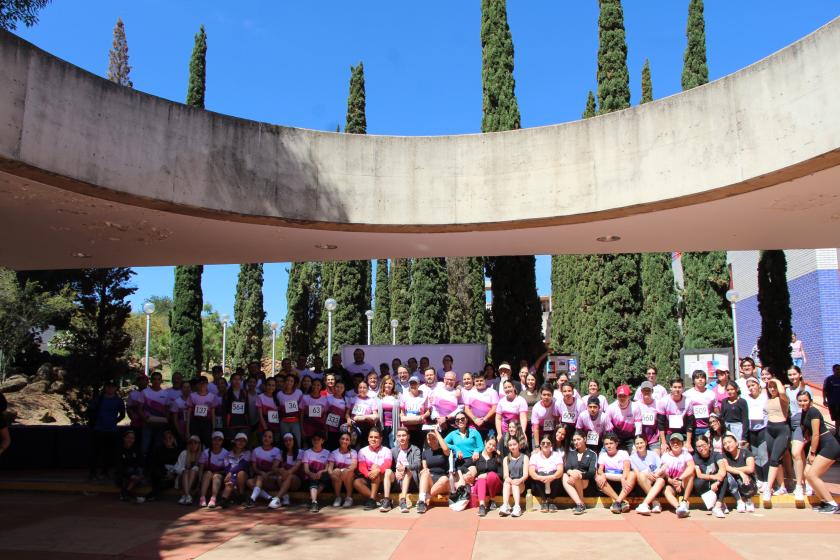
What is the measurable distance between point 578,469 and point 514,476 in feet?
2.58

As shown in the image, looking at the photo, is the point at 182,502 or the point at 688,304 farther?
the point at 688,304

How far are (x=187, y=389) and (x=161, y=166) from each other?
3534mm

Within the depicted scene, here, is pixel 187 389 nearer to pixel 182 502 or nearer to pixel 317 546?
pixel 182 502

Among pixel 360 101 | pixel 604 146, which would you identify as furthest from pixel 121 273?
pixel 360 101

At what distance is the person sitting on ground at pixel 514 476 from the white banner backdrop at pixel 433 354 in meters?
3.69

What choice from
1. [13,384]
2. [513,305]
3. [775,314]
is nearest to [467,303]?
[775,314]

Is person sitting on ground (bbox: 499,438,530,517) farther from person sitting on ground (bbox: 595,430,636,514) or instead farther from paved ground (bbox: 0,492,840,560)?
person sitting on ground (bbox: 595,430,636,514)

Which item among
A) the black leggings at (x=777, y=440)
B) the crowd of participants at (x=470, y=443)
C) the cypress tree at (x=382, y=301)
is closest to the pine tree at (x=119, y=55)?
the cypress tree at (x=382, y=301)

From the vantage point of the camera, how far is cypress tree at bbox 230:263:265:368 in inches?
1457

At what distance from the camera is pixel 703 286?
21.8 metres

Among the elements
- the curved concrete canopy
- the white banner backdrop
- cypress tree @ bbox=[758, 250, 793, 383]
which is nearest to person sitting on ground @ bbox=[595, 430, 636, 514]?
the curved concrete canopy

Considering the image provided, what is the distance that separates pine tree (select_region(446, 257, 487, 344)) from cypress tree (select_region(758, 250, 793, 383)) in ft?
44.4

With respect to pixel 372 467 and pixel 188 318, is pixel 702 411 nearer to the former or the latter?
pixel 372 467

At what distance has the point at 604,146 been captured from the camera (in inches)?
326
